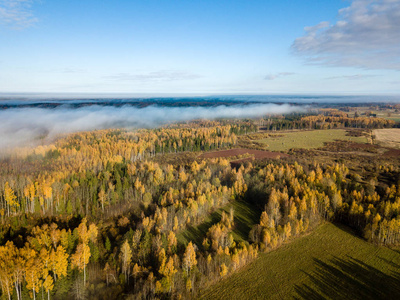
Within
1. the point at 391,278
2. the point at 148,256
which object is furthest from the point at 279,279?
the point at 148,256

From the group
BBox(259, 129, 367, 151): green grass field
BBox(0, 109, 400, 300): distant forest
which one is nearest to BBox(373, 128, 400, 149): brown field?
BBox(259, 129, 367, 151): green grass field

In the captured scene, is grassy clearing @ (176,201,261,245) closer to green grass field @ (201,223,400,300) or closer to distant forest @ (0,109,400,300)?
distant forest @ (0,109,400,300)

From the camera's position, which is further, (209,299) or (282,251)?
(282,251)

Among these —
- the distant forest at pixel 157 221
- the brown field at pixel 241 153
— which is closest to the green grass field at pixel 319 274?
the distant forest at pixel 157 221

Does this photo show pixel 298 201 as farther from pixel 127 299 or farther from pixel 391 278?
pixel 127 299

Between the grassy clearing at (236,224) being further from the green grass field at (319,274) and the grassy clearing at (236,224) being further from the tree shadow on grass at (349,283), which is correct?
the tree shadow on grass at (349,283)

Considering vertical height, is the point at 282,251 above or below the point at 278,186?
below

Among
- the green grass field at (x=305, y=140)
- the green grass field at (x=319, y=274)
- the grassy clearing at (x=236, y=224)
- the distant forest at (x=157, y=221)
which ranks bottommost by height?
the grassy clearing at (x=236, y=224)
